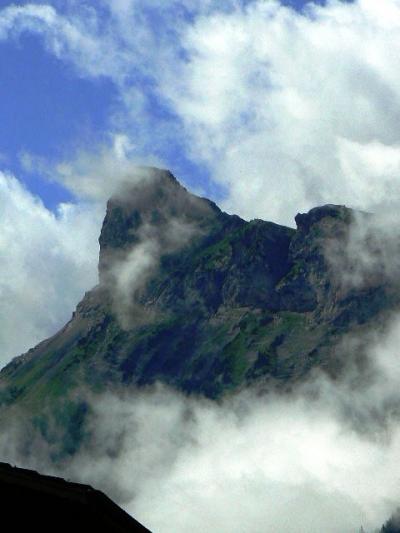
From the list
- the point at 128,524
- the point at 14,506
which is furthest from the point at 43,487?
the point at 128,524

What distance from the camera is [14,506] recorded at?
23.6m

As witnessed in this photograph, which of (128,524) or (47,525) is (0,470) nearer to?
(47,525)

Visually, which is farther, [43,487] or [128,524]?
[128,524]

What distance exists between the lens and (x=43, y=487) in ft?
77.4

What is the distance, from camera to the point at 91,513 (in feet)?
78.5

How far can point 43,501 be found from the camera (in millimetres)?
23766

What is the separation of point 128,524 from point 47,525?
2.40 meters

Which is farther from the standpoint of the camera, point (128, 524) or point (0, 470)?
point (128, 524)

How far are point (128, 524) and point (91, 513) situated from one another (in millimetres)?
1581

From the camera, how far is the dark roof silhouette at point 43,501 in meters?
23.6

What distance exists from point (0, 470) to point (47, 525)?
5.89ft

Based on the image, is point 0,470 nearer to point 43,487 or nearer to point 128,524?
point 43,487

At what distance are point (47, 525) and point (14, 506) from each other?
3.09 feet

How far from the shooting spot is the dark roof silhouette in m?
23.6
